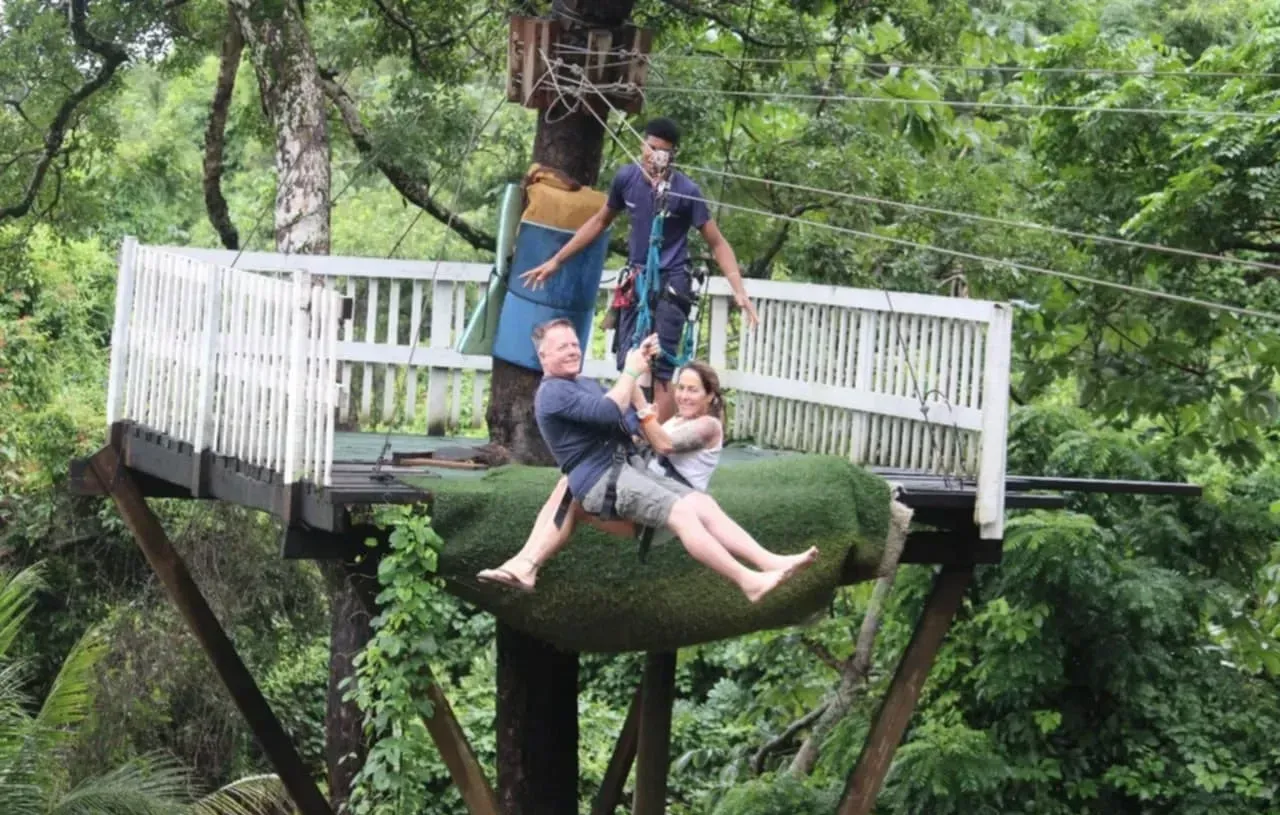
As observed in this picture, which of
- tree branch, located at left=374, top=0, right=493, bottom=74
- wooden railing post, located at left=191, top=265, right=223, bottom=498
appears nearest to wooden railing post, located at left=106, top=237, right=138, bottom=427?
wooden railing post, located at left=191, top=265, right=223, bottom=498

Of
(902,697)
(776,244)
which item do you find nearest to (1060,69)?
(776,244)

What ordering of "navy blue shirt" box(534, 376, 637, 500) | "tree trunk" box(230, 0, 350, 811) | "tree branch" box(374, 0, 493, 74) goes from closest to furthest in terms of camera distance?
"navy blue shirt" box(534, 376, 637, 500), "tree trunk" box(230, 0, 350, 811), "tree branch" box(374, 0, 493, 74)

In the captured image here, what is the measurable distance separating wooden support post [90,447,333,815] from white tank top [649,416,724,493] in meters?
3.78

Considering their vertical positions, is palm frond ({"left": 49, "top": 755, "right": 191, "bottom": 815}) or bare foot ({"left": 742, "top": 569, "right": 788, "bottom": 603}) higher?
bare foot ({"left": 742, "top": 569, "right": 788, "bottom": 603})

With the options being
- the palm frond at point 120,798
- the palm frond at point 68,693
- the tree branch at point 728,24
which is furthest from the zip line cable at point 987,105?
the palm frond at point 120,798

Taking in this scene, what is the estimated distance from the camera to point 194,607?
985 centimetres

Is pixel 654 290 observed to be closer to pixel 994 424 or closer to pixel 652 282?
pixel 652 282

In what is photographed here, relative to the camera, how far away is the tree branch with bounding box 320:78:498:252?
14016mm

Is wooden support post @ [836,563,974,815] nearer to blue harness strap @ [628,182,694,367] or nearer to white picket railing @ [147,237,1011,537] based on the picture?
white picket railing @ [147,237,1011,537]

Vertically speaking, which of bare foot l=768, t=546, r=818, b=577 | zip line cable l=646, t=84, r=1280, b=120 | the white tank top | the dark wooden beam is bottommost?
the dark wooden beam

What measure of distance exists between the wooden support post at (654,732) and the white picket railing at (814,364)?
1.64 m

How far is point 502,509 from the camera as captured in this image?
7895 mm

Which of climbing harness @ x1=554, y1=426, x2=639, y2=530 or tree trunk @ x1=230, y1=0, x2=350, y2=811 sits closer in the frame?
climbing harness @ x1=554, y1=426, x2=639, y2=530

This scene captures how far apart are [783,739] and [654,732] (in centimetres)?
286
